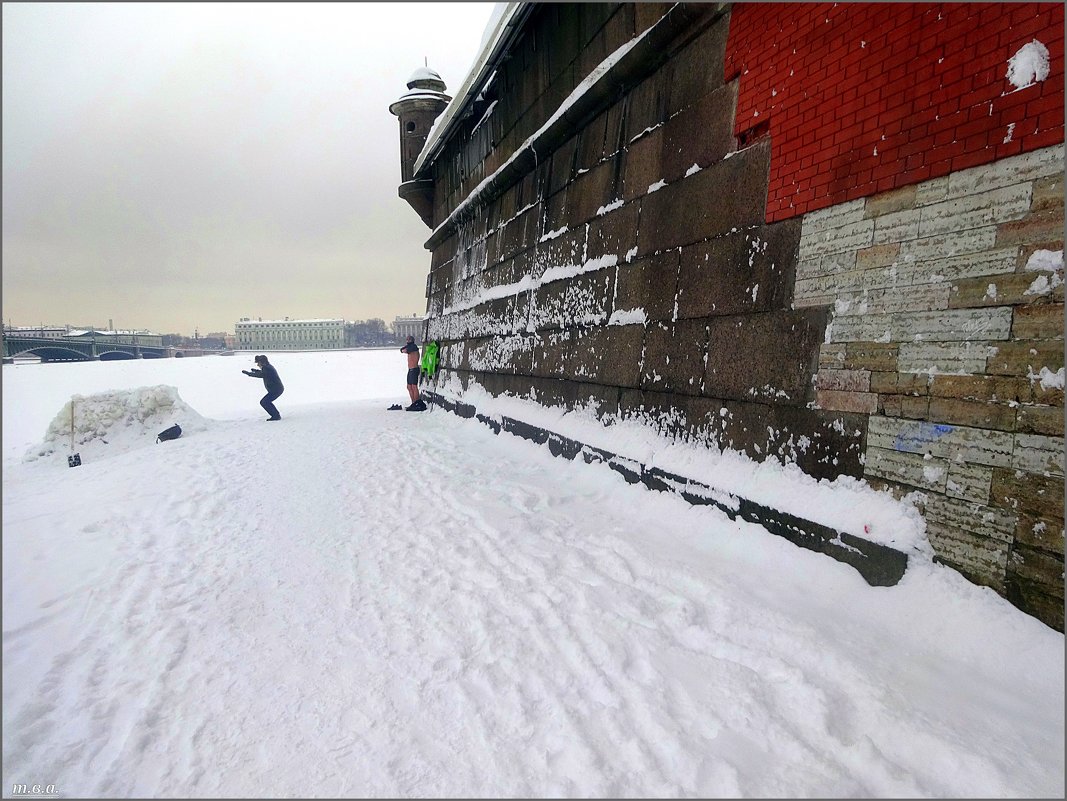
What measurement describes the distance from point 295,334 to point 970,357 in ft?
240

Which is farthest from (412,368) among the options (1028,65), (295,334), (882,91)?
(295,334)

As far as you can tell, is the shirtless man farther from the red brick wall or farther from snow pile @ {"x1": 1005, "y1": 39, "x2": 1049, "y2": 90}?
snow pile @ {"x1": 1005, "y1": 39, "x2": 1049, "y2": 90}

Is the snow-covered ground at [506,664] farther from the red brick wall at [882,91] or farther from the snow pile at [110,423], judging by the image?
the snow pile at [110,423]

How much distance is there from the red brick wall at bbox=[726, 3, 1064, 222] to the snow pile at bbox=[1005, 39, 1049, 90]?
0.8 inches

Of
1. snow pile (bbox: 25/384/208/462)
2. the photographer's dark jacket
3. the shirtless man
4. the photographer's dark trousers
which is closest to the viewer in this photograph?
snow pile (bbox: 25/384/208/462)

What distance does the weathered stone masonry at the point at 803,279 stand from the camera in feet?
6.11

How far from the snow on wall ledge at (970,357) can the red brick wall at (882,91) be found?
0.43 ft

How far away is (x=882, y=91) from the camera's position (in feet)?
7.70

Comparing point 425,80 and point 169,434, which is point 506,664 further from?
point 425,80

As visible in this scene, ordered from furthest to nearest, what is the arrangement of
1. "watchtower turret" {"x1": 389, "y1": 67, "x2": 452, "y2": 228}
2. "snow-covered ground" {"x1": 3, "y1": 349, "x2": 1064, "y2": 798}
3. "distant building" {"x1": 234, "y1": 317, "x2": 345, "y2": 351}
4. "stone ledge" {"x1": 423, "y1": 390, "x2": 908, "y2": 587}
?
1. "distant building" {"x1": 234, "y1": 317, "x2": 345, "y2": 351}
2. "watchtower turret" {"x1": 389, "y1": 67, "x2": 452, "y2": 228}
3. "stone ledge" {"x1": 423, "y1": 390, "x2": 908, "y2": 587}
4. "snow-covered ground" {"x1": 3, "y1": 349, "x2": 1064, "y2": 798}

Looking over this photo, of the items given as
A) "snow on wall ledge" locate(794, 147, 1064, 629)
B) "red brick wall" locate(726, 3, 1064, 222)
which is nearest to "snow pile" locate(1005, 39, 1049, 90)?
"red brick wall" locate(726, 3, 1064, 222)

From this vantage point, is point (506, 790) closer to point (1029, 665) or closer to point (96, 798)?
point (96, 798)

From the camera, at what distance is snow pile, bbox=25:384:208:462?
30.8 feet

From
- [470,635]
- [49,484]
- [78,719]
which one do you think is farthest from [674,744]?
[49,484]
